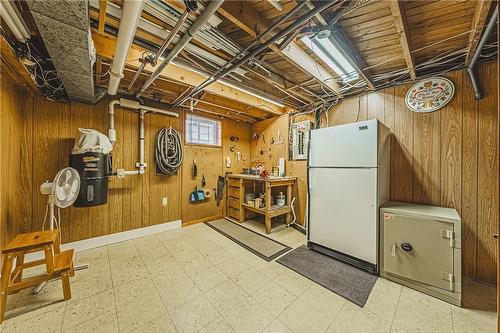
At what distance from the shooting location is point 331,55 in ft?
6.82

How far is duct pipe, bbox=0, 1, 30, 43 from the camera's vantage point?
46.6 inches

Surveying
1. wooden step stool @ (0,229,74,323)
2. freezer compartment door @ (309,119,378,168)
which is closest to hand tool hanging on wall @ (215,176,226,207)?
freezer compartment door @ (309,119,378,168)

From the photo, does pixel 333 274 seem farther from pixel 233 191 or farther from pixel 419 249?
pixel 233 191

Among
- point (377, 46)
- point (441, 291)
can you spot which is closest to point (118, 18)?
point (377, 46)

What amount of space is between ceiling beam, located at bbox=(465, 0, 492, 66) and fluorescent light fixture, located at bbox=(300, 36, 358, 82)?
914mm

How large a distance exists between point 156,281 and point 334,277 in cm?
195

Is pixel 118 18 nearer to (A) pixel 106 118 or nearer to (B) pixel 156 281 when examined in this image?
(A) pixel 106 118

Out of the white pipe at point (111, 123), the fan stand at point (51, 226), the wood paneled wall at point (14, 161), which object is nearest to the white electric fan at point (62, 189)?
the fan stand at point (51, 226)

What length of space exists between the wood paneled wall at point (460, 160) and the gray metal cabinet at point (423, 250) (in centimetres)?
30

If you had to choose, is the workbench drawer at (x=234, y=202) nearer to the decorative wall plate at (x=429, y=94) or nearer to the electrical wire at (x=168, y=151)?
the electrical wire at (x=168, y=151)

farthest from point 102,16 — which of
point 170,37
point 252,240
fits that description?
point 252,240

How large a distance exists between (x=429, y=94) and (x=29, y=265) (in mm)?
4668

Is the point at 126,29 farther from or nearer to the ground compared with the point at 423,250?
farther from the ground

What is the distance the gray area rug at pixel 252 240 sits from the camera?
2650 millimetres
